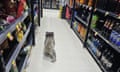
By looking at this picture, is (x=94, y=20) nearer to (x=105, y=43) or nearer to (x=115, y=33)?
(x=105, y=43)

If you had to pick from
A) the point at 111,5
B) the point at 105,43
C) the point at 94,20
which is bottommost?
the point at 105,43

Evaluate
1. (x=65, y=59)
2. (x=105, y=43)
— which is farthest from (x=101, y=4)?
(x=65, y=59)

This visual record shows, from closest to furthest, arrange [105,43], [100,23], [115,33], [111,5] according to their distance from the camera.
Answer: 1. [115,33]
2. [111,5]
3. [105,43]
4. [100,23]

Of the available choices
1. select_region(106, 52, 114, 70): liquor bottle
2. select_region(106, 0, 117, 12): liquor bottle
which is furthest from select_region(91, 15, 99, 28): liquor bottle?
select_region(106, 52, 114, 70): liquor bottle

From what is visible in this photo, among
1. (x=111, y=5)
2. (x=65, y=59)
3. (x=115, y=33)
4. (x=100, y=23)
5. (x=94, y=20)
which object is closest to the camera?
(x=115, y=33)

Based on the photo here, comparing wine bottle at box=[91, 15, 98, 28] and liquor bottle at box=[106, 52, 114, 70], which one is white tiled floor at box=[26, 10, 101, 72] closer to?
liquor bottle at box=[106, 52, 114, 70]

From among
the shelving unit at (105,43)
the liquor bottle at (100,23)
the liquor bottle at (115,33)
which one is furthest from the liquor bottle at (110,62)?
the liquor bottle at (100,23)

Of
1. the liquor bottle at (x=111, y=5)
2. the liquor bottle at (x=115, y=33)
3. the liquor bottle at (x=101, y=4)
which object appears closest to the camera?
the liquor bottle at (x=115, y=33)

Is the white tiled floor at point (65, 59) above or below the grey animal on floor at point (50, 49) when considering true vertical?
below

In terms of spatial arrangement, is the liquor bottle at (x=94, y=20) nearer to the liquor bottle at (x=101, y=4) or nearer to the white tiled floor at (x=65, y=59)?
the liquor bottle at (x=101, y=4)

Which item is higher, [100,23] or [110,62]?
[100,23]

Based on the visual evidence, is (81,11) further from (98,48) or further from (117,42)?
(117,42)

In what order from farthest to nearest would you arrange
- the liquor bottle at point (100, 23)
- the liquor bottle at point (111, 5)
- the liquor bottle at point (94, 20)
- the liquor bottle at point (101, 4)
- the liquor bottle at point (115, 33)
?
the liquor bottle at point (94, 20)
the liquor bottle at point (100, 23)
the liquor bottle at point (101, 4)
the liquor bottle at point (111, 5)
the liquor bottle at point (115, 33)

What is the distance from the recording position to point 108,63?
2.23 meters
